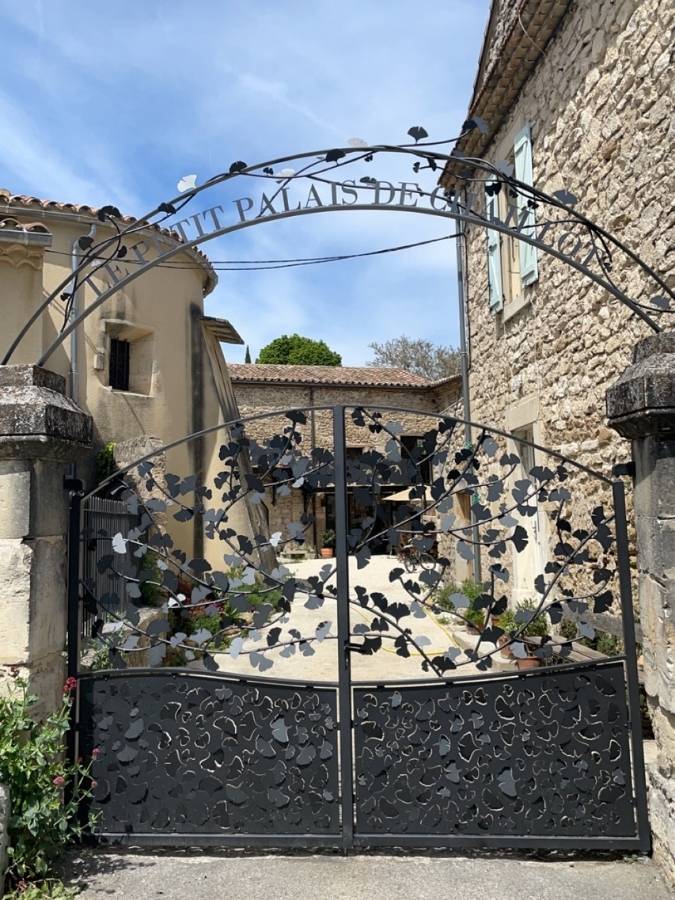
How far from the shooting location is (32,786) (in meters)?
2.83

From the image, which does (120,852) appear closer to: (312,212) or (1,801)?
(1,801)

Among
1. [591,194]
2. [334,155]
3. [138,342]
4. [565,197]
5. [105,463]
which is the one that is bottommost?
[105,463]

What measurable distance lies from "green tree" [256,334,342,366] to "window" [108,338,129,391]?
21115mm

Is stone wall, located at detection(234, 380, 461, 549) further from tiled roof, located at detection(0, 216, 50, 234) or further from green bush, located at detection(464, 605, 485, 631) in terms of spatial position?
green bush, located at detection(464, 605, 485, 631)

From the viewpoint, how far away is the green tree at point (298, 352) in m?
32.2

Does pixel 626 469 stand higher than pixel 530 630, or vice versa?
pixel 626 469

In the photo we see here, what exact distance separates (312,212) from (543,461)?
4.39m

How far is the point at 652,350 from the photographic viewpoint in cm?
303

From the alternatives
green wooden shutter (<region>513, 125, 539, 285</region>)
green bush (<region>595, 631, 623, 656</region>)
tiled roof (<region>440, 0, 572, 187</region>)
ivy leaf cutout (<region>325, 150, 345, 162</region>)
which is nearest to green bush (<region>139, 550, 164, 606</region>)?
green bush (<region>595, 631, 623, 656</region>)

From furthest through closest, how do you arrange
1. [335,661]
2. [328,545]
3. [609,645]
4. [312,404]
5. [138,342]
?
1. [312,404]
2. [328,545]
3. [138,342]
4. [335,661]
5. [609,645]

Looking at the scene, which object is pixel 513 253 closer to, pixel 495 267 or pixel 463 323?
pixel 495 267

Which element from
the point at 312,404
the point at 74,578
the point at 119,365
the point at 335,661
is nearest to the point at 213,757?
the point at 74,578

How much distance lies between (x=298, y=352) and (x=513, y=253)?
25237 millimetres

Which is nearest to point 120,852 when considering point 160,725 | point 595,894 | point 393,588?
point 160,725
